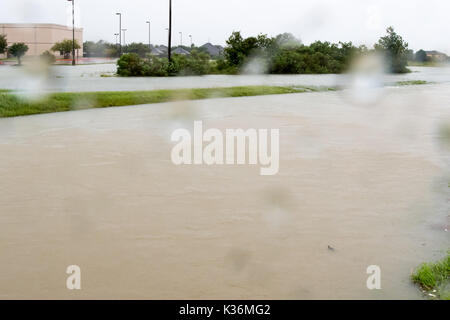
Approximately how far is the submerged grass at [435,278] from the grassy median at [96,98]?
46.1 feet

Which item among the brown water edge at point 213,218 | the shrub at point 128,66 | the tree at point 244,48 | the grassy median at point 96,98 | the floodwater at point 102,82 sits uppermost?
the tree at point 244,48

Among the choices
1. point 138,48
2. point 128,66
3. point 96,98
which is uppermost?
point 138,48

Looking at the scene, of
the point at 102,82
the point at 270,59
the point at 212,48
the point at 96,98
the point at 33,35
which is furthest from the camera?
the point at 212,48

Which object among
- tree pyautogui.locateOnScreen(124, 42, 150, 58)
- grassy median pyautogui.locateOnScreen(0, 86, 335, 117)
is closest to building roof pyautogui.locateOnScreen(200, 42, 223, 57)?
tree pyautogui.locateOnScreen(124, 42, 150, 58)

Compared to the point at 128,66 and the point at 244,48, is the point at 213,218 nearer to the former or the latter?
the point at 128,66

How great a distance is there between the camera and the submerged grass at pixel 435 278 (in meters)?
4.92

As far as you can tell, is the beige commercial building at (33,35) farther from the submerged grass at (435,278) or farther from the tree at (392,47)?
the submerged grass at (435,278)

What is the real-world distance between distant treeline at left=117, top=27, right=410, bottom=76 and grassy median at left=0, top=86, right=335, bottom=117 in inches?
556

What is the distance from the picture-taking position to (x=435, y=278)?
519 cm

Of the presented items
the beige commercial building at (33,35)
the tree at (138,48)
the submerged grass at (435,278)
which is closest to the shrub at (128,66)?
the submerged grass at (435,278)

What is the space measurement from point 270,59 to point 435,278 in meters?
43.9

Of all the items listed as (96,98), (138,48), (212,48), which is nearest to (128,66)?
(96,98)

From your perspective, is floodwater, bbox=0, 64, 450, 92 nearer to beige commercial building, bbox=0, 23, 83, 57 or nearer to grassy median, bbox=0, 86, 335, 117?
grassy median, bbox=0, 86, 335, 117
